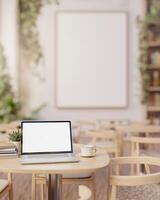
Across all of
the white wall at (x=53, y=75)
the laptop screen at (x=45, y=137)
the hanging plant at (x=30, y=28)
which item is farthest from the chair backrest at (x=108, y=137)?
the hanging plant at (x=30, y=28)

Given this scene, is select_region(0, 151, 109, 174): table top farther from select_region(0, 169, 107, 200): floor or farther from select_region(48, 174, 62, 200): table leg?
select_region(0, 169, 107, 200): floor

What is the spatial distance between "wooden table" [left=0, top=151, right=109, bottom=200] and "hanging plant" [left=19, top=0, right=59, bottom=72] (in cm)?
565

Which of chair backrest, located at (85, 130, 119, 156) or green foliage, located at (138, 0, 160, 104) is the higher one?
green foliage, located at (138, 0, 160, 104)

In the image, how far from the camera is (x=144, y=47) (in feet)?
24.8

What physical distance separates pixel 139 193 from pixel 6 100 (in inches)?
208

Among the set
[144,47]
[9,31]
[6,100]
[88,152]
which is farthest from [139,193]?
[9,31]

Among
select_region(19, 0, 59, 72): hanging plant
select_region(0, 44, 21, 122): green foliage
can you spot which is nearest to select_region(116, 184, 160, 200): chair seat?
select_region(0, 44, 21, 122): green foliage

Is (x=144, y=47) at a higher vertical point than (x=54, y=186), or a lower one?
higher

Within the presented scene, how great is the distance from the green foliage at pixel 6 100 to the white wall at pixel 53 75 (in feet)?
1.48

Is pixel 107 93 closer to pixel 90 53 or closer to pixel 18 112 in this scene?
pixel 90 53

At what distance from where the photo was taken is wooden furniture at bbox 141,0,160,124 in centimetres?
759

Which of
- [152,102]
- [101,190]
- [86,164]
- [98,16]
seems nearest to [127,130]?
[101,190]

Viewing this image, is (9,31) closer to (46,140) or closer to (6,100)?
(6,100)

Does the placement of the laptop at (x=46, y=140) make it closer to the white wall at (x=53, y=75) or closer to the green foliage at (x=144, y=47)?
the green foliage at (x=144, y=47)
